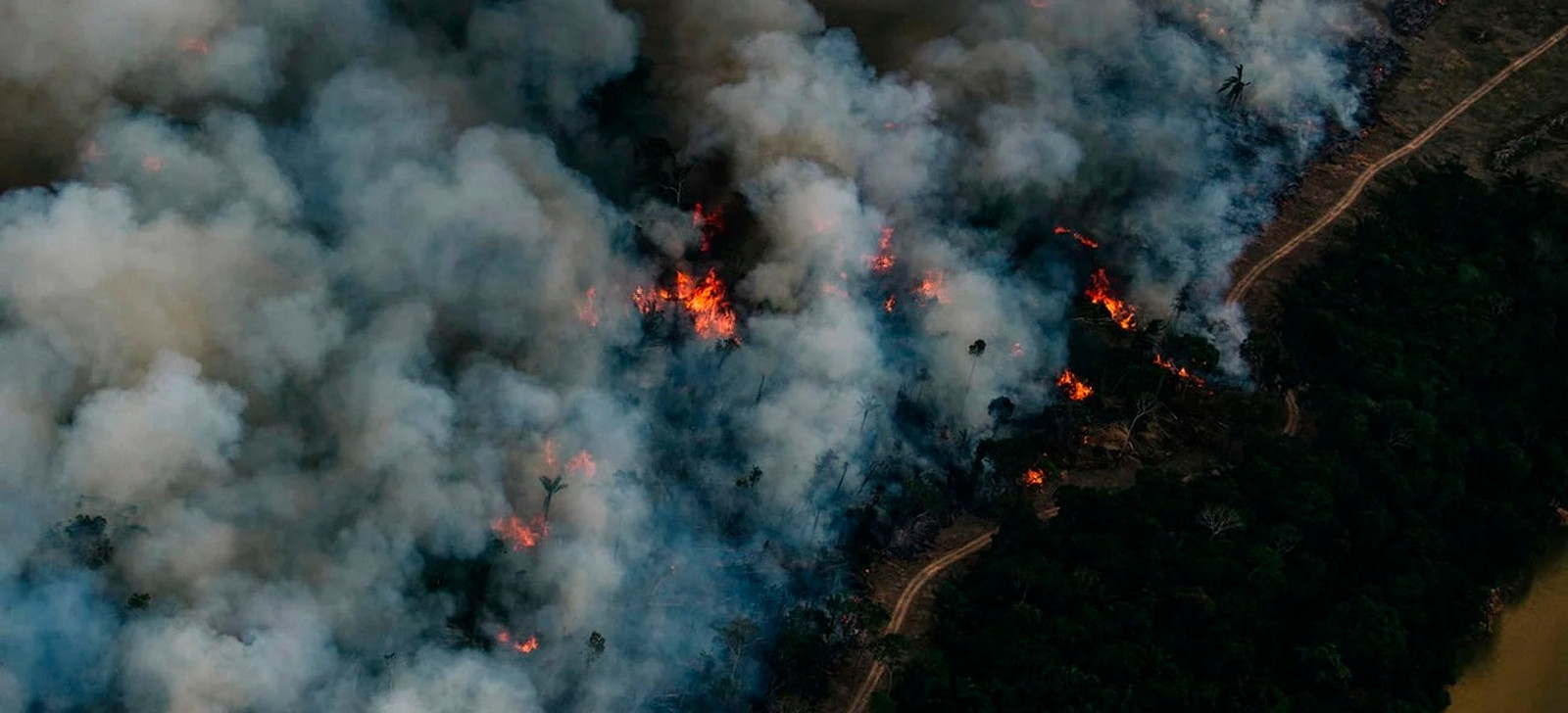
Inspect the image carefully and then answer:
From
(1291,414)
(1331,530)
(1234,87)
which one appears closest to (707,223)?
(1291,414)

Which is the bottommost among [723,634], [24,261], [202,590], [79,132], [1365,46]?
[723,634]

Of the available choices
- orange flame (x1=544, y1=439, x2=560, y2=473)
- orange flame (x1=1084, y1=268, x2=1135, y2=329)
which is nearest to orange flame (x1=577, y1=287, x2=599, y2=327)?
orange flame (x1=544, y1=439, x2=560, y2=473)

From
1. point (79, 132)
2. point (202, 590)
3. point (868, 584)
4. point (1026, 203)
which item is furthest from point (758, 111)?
point (202, 590)

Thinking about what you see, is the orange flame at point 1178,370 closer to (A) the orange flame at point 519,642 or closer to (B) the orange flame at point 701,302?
(B) the orange flame at point 701,302

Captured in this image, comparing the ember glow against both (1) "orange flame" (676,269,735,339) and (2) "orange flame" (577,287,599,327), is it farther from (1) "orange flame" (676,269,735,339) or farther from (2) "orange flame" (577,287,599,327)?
(1) "orange flame" (676,269,735,339)

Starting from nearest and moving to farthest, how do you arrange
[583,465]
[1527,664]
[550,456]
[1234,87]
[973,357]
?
[550,456] < [583,465] < [1527,664] < [973,357] < [1234,87]

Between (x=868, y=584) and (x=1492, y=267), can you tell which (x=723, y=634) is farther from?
(x=1492, y=267)

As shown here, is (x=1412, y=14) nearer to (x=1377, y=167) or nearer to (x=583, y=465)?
(x=1377, y=167)
